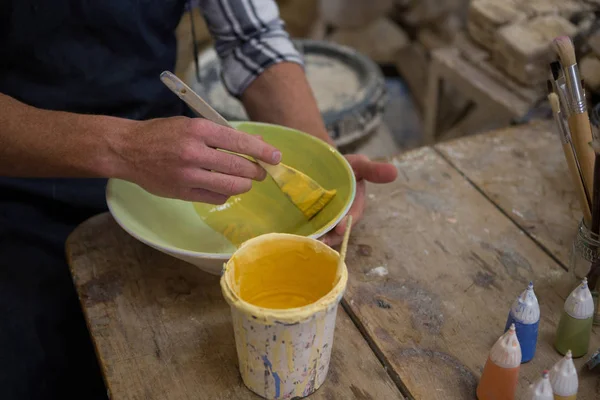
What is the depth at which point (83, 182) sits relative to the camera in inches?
50.6

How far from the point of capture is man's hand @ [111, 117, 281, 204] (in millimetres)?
913

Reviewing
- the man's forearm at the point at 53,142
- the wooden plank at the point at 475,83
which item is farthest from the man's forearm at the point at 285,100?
the wooden plank at the point at 475,83

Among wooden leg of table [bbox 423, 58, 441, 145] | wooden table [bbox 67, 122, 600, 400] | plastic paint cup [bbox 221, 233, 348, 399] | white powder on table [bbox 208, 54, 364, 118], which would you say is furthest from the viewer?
wooden leg of table [bbox 423, 58, 441, 145]

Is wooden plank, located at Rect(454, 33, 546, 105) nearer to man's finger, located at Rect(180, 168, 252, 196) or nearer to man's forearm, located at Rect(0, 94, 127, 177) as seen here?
man's finger, located at Rect(180, 168, 252, 196)

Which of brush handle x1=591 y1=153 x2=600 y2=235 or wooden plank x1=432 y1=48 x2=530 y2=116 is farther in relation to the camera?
wooden plank x1=432 y1=48 x2=530 y2=116

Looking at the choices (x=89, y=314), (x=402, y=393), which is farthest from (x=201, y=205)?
(x=402, y=393)

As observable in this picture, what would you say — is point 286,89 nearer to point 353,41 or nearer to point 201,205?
point 201,205

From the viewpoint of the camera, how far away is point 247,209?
1144 mm

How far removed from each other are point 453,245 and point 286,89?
0.49 m

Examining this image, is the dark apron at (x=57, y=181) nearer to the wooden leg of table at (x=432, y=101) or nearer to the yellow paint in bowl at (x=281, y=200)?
the yellow paint in bowl at (x=281, y=200)

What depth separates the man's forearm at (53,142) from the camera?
3.14 ft

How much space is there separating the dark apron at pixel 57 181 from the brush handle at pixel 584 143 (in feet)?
2.71

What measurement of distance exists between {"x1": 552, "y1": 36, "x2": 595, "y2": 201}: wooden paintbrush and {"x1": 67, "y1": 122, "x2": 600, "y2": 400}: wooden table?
0.20 metres

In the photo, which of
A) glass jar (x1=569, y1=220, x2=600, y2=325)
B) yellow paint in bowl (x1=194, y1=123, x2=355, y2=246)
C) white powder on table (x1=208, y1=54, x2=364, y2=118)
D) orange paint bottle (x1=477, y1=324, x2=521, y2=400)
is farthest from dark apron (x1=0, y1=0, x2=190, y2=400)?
glass jar (x1=569, y1=220, x2=600, y2=325)
